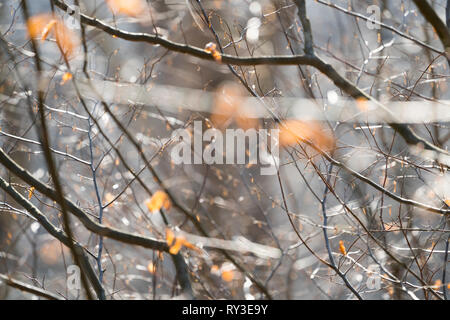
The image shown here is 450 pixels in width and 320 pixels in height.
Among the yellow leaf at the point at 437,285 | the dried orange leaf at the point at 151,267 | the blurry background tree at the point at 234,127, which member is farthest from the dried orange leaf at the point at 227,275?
the yellow leaf at the point at 437,285

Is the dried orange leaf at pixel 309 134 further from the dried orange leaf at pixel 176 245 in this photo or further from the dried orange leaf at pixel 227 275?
the dried orange leaf at pixel 227 275

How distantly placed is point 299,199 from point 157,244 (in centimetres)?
338

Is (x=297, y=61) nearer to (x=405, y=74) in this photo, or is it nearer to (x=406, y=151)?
(x=406, y=151)

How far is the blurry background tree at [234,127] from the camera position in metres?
2.63

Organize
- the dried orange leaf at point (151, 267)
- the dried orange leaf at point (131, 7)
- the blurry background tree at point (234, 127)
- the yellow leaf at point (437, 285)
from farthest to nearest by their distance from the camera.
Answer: the dried orange leaf at point (131, 7) → the dried orange leaf at point (151, 267) → the blurry background tree at point (234, 127) → the yellow leaf at point (437, 285)

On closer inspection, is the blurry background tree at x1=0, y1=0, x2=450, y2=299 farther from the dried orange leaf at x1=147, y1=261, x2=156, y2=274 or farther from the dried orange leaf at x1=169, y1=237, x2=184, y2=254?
the dried orange leaf at x1=147, y1=261, x2=156, y2=274

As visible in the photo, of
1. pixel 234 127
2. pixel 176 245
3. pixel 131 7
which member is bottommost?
pixel 176 245

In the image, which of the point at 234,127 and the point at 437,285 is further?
the point at 234,127

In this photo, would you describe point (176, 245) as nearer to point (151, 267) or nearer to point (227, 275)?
point (227, 275)

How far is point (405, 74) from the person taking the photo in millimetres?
3711

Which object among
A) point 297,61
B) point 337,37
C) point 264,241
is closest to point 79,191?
point 264,241

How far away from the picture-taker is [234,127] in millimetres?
5309

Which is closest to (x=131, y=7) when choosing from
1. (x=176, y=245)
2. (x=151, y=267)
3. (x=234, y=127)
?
(x=234, y=127)

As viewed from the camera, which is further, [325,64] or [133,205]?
[133,205]
